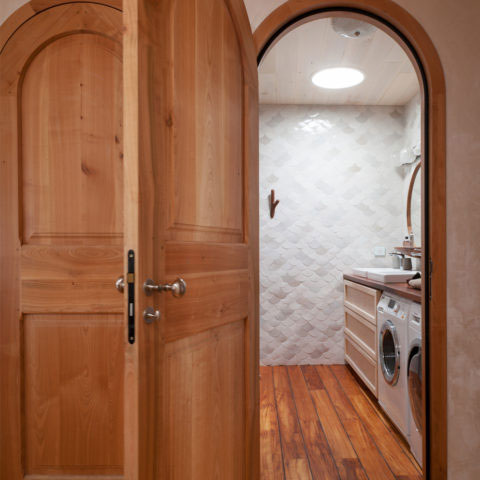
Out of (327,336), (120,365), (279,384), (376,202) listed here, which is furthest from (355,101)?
(120,365)

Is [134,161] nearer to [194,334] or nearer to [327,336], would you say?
[194,334]

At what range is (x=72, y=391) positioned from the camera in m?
1.59

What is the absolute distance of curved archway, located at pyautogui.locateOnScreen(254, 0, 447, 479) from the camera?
1.67m

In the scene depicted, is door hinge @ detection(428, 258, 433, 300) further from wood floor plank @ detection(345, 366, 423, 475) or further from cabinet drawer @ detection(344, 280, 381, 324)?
cabinet drawer @ detection(344, 280, 381, 324)

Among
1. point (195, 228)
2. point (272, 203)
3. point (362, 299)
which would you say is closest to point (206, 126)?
point (195, 228)

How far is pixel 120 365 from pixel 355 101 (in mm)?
3386

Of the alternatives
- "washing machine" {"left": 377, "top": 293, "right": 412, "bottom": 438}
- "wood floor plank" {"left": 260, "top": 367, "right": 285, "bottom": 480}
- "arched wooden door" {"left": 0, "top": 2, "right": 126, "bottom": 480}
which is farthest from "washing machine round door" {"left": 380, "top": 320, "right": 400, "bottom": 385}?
"arched wooden door" {"left": 0, "top": 2, "right": 126, "bottom": 480}

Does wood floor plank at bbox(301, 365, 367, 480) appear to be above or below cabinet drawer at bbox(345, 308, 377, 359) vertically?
below

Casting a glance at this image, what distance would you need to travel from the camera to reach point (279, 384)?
3340 mm

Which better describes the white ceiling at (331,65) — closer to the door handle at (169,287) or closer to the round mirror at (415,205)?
the round mirror at (415,205)

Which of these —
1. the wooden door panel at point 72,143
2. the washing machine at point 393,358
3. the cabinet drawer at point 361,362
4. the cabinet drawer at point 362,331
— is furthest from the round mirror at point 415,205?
the wooden door panel at point 72,143

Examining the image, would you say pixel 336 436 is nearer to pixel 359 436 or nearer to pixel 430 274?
pixel 359 436

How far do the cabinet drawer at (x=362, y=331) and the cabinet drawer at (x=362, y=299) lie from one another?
0.16 feet

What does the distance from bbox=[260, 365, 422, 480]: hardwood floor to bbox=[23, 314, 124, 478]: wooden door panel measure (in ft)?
2.94
